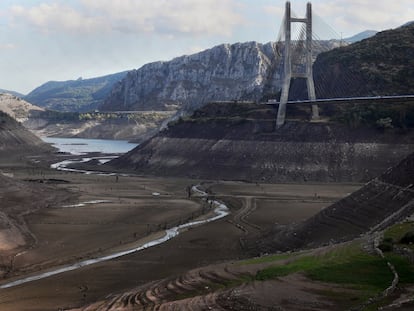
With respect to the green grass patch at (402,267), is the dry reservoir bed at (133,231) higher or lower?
lower

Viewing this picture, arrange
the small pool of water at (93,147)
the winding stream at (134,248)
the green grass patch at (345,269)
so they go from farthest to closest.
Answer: the small pool of water at (93,147) → the winding stream at (134,248) → the green grass patch at (345,269)

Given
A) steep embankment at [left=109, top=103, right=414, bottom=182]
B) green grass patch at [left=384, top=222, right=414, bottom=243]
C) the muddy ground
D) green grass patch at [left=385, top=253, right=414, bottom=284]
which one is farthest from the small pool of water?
green grass patch at [left=385, top=253, right=414, bottom=284]

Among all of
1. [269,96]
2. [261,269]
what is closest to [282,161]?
[269,96]

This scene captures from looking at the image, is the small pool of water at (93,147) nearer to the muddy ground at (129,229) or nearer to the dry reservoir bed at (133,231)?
the muddy ground at (129,229)

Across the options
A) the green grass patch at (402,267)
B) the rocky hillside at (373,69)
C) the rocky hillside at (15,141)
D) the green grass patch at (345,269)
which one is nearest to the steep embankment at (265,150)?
the rocky hillside at (373,69)

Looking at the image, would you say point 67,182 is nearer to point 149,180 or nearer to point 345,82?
point 149,180

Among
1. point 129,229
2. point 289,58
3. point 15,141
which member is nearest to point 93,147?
point 15,141

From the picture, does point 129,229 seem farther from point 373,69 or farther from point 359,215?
point 373,69
